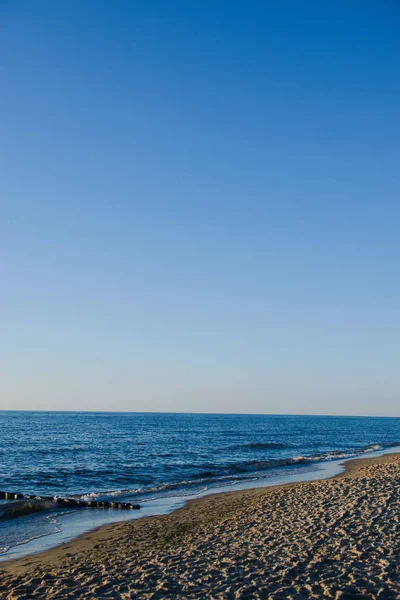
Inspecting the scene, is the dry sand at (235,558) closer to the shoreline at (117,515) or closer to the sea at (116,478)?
the shoreline at (117,515)

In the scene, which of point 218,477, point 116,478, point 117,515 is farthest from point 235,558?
point 218,477

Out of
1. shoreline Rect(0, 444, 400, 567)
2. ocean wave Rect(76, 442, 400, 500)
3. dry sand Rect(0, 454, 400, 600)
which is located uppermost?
dry sand Rect(0, 454, 400, 600)

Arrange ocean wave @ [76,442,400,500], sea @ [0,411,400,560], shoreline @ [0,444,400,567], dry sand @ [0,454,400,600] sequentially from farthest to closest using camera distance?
ocean wave @ [76,442,400,500]
sea @ [0,411,400,560]
shoreline @ [0,444,400,567]
dry sand @ [0,454,400,600]

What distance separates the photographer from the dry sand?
9.45 meters

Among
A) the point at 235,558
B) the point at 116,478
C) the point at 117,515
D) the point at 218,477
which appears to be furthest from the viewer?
the point at 218,477

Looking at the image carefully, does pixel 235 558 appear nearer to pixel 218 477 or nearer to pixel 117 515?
pixel 117 515

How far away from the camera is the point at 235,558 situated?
11414 millimetres

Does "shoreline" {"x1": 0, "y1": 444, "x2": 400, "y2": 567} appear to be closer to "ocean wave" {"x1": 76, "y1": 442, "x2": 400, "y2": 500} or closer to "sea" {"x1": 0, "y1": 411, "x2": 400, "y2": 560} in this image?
"sea" {"x1": 0, "y1": 411, "x2": 400, "y2": 560}

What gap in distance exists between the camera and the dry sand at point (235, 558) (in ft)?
31.0

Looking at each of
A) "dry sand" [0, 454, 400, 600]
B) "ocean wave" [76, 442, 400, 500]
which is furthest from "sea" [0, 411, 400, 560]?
"dry sand" [0, 454, 400, 600]

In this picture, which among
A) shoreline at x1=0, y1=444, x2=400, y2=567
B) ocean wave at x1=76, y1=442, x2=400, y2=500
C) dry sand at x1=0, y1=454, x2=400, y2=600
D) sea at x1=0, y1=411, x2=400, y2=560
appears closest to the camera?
dry sand at x1=0, y1=454, x2=400, y2=600

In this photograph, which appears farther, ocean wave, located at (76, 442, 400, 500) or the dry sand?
ocean wave, located at (76, 442, 400, 500)

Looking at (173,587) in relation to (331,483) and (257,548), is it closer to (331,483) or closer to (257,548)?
(257,548)

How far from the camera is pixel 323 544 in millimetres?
12211
